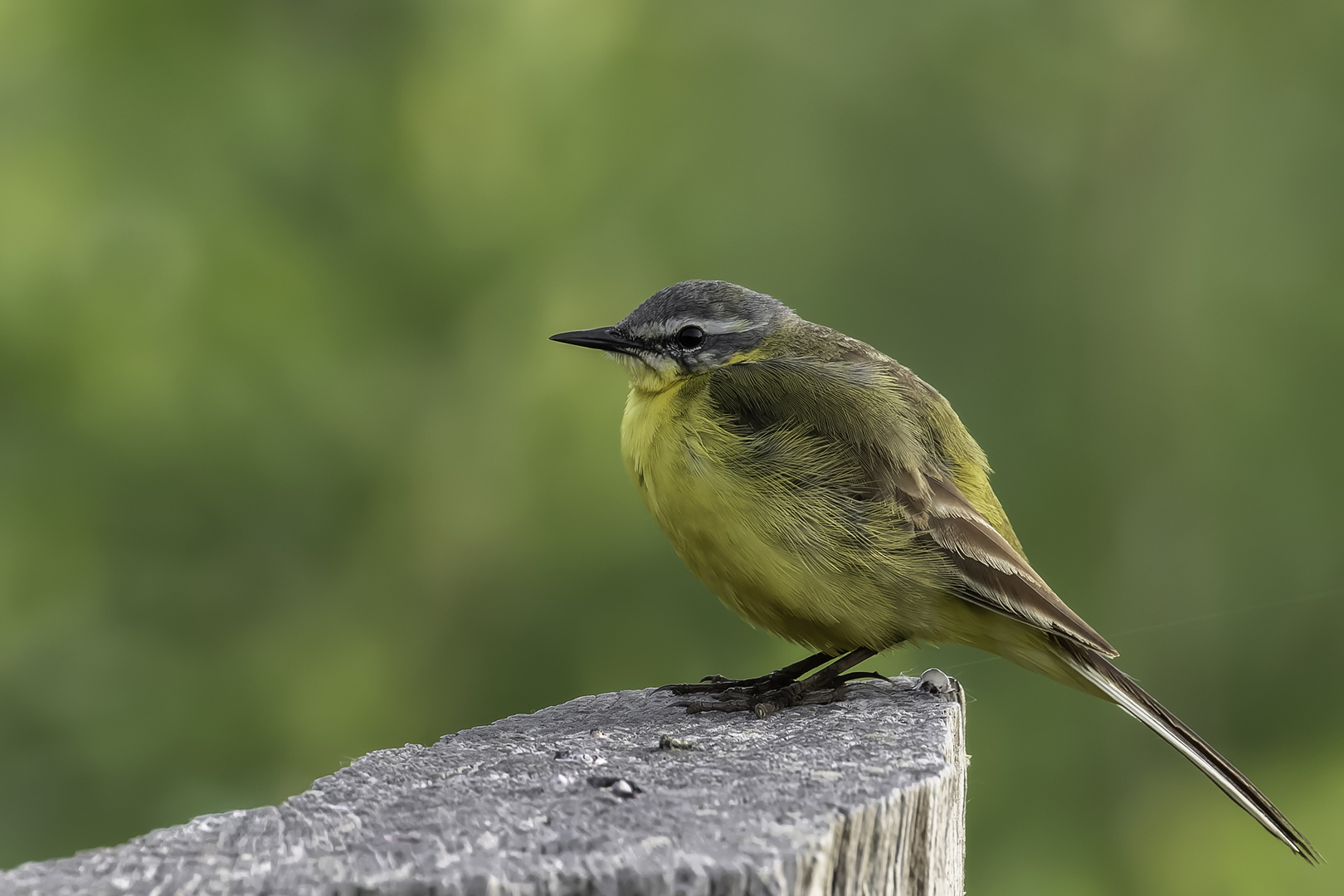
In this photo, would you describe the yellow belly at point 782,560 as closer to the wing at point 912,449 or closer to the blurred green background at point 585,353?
the wing at point 912,449

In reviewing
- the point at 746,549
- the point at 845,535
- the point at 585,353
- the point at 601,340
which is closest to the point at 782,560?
the point at 746,549

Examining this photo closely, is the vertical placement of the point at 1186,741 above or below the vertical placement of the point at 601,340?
below

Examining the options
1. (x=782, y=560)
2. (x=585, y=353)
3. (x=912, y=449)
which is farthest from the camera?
(x=585, y=353)

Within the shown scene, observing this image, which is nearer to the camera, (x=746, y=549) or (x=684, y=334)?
(x=746, y=549)

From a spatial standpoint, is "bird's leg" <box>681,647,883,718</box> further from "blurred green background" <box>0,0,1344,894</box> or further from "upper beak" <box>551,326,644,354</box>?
"blurred green background" <box>0,0,1344,894</box>

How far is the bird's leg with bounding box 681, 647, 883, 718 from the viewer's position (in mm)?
4168

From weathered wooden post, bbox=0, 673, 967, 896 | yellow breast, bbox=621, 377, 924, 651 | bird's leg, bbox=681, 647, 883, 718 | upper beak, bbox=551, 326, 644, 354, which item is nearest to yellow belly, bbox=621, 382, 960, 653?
yellow breast, bbox=621, 377, 924, 651

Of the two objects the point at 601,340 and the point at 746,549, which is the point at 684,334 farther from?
the point at 746,549

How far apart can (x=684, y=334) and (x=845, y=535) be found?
1.50 metres

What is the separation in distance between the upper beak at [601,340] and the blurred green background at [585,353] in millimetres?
3280

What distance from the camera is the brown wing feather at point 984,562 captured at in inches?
170

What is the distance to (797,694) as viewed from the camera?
4.28 metres

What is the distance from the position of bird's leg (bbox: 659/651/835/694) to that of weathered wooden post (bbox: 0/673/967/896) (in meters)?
1.19

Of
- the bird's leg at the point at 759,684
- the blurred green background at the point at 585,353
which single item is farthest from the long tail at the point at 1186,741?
the blurred green background at the point at 585,353
